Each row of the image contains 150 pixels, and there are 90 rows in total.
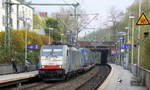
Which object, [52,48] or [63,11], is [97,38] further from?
[52,48]

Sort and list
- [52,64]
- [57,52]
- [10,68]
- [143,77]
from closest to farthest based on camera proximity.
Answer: [143,77]
[52,64]
[57,52]
[10,68]

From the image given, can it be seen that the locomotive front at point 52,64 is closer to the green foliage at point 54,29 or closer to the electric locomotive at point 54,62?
the electric locomotive at point 54,62

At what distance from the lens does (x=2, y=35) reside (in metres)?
48.0

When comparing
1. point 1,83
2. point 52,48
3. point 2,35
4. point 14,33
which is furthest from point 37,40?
point 1,83

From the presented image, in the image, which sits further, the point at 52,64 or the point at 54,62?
the point at 54,62

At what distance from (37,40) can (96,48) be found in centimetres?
3780

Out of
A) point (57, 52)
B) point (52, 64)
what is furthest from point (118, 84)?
point (57, 52)

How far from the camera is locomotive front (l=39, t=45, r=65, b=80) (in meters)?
27.2

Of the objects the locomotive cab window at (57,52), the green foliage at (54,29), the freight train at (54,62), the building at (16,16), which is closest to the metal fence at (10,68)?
the freight train at (54,62)

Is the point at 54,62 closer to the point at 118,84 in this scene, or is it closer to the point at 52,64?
the point at 52,64

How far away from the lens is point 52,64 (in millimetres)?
27500

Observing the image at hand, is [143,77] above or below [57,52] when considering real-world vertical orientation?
below

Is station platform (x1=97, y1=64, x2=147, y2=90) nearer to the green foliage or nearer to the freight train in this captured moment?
the freight train

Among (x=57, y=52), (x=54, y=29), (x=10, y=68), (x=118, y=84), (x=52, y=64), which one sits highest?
(x=54, y=29)
